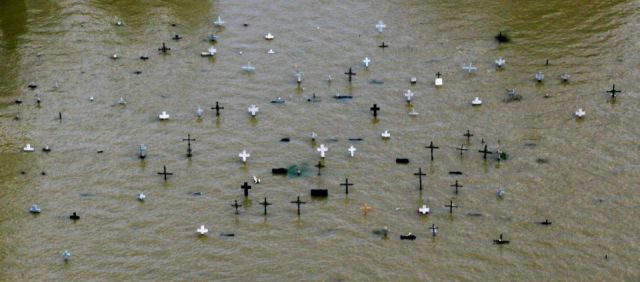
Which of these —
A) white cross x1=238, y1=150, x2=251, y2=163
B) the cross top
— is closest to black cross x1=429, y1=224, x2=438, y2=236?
white cross x1=238, y1=150, x2=251, y2=163

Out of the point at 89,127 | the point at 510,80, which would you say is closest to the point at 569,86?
the point at 510,80

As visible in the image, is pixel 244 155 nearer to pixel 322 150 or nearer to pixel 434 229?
pixel 322 150

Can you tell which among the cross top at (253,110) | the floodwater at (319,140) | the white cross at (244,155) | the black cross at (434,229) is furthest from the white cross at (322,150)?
the black cross at (434,229)

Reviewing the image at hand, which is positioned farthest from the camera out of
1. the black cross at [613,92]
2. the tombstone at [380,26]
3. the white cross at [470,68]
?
the tombstone at [380,26]

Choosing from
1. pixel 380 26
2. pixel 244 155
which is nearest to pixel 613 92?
pixel 380 26

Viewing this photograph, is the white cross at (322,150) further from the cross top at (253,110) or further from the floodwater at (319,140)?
the cross top at (253,110)

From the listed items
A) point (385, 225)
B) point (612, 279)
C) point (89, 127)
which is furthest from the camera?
point (89, 127)

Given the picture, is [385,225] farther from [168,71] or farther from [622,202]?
[168,71]

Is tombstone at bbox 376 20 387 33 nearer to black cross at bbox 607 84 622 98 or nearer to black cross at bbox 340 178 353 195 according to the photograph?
black cross at bbox 607 84 622 98
